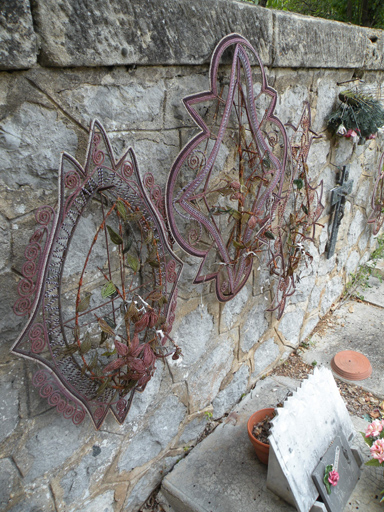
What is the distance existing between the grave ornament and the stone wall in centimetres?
51

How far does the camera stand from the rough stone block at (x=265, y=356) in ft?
8.20

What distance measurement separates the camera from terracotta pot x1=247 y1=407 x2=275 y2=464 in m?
1.85

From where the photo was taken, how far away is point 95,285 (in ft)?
4.53

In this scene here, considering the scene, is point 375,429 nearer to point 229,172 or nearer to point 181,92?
point 229,172

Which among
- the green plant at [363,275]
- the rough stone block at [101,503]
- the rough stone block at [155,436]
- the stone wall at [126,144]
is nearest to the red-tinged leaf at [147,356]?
the stone wall at [126,144]

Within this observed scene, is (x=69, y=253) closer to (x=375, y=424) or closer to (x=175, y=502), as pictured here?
(x=175, y=502)

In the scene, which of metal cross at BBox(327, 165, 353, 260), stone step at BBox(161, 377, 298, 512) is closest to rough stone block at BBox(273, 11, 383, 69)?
metal cross at BBox(327, 165, 353, 260)

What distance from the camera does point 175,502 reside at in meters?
1.84

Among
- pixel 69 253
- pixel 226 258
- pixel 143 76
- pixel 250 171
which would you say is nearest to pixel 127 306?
pixel 69 253

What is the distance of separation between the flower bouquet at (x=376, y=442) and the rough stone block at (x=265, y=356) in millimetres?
808

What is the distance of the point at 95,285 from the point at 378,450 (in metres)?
1.48

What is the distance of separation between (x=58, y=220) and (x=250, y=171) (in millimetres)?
1089

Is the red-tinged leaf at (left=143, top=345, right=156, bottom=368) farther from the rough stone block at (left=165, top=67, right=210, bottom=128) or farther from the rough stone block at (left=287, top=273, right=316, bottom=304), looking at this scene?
the rough stone block at (left=287, top=273, right=316, bottom=304)

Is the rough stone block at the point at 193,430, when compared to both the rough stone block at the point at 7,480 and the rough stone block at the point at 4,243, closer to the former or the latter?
the rough stone block at the point at 7,480
